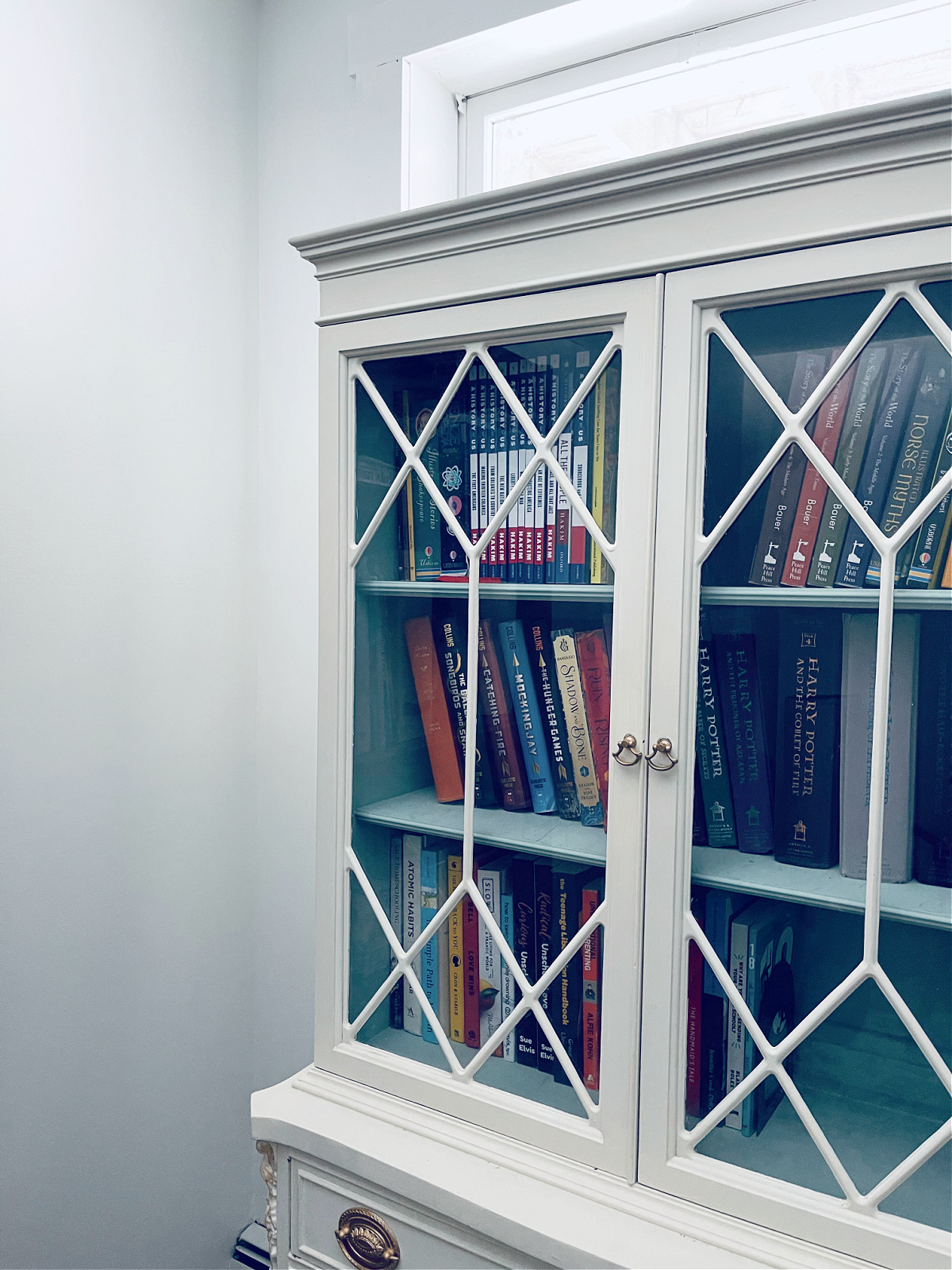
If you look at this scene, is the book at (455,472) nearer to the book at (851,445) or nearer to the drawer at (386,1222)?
the book at (851,445)

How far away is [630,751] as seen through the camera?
0.88 meters

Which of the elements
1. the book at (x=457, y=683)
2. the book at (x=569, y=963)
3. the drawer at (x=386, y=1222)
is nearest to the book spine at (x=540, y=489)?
the book at (x=457, y=683)

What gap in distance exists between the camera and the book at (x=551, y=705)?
0.96 metres

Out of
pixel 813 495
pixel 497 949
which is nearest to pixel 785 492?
pixel 813 495

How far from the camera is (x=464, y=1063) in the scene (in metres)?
1.00

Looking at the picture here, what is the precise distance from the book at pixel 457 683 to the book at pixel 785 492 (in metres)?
0.35

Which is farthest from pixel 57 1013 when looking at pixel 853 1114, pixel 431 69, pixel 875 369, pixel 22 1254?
pixel 431 69

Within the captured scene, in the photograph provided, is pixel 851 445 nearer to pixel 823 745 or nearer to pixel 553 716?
pixel 823 745

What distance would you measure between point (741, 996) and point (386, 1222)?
483 mm

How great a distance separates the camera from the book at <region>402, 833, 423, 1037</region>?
104 centimetres

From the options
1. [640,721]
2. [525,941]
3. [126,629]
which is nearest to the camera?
[640,721]

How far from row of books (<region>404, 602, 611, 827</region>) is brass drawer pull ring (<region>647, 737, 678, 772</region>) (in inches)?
2.7

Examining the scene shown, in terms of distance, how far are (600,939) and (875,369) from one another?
2.06 ft

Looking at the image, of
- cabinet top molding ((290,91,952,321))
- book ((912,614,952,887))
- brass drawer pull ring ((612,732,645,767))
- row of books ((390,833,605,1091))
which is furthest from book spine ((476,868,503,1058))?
cabinet top molding ((290,91,952,321))
